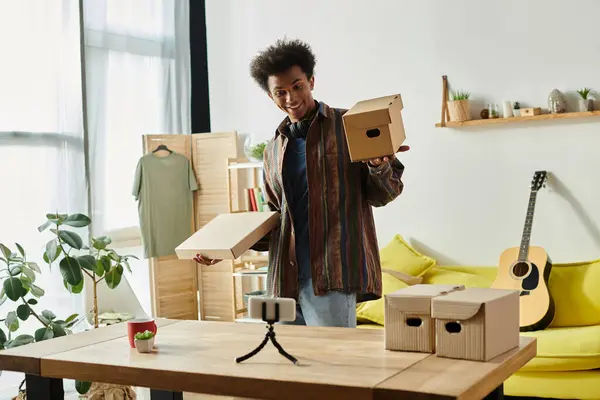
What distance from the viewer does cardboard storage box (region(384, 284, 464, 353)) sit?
1.86m

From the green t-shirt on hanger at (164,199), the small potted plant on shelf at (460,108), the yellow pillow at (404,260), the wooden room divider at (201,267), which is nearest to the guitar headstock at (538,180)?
the small potted plant on shelf at (460,108)

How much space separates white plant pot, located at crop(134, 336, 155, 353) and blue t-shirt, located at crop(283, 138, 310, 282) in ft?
1.86

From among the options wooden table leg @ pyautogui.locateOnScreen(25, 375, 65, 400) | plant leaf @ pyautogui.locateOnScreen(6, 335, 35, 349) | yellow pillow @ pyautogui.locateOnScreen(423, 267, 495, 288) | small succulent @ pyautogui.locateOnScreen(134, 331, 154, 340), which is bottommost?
plant leaf @ pyautogui.locateOnScreen(6, 335, 35, 349)

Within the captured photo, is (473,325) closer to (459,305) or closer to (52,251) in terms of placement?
(459,305)

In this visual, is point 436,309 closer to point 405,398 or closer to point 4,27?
point 405,398

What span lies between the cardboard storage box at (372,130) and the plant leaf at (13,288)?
214 centimetres

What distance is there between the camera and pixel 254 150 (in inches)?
204

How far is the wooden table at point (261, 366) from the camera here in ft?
5.34

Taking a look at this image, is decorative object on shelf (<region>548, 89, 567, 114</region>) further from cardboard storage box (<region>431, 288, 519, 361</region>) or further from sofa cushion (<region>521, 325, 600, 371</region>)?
cardboard storage box (<region>431, 288, 519, 361</region>)

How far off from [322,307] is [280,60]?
2.55 feet

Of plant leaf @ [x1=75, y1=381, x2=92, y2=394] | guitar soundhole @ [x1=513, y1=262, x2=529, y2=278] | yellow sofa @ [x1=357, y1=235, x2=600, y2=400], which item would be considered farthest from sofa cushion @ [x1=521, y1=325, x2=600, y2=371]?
plant leaf @ [x1=75, y1=381, x2=92, y2=394]

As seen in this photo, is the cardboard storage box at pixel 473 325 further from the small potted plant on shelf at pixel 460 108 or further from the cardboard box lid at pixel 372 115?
the small potted plant on shelf at pixel 460 108

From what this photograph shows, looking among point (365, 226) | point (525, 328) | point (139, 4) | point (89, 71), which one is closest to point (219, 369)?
point (365, 226)

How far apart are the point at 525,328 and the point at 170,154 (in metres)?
2.69
